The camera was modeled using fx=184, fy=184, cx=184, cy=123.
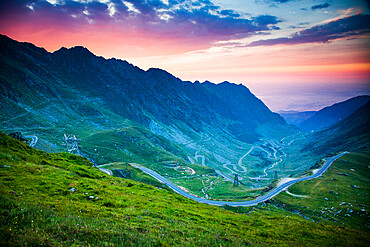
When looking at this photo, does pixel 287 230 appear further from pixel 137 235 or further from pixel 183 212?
pixel 137 235

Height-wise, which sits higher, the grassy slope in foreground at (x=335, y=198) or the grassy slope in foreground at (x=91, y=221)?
the grassy slope in foreground at (x=91, y=221)

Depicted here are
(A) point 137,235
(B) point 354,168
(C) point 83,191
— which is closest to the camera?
(A) point 137,235

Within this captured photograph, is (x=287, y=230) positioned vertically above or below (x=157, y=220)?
below

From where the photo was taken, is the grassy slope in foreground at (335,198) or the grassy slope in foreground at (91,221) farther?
the grassy slope in foreground at (335,198)

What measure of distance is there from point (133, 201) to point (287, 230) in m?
26.1

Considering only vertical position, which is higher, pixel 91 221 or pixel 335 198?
pixel 91 221

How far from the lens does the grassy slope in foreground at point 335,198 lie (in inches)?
3130

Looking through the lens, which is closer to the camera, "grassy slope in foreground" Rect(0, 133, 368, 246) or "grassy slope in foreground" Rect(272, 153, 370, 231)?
"grassy slope in foreground" Rect(0, 133, 368, 246)

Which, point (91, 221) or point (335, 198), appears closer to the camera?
point (91, 221)

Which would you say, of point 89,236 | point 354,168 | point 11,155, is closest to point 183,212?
point 89,236

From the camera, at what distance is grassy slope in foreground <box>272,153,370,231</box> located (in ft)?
261

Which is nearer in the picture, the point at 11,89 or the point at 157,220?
the point at 157,220

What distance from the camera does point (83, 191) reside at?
26391 millimetres

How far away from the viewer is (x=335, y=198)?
101 meters
